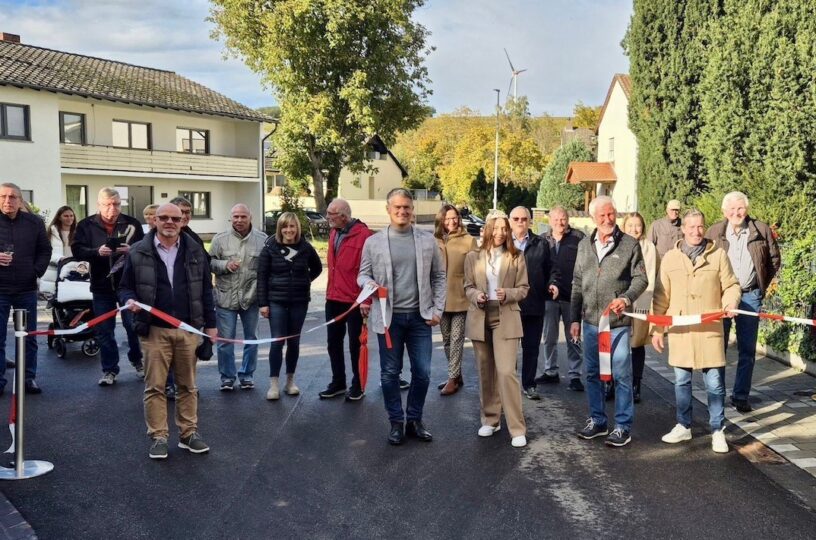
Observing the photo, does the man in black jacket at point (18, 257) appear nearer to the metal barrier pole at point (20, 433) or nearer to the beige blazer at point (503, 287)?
the metal barrier pole at point (20, 433)

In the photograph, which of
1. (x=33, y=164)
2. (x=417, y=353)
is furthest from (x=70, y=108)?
(x=417, y=353)

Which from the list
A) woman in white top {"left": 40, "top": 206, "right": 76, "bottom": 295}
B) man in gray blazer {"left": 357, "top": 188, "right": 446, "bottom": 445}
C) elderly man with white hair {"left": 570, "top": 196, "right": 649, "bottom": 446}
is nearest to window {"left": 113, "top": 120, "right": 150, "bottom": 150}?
woman in white top {"left": 40, "top": 206, "right": 76, "bottom": 295}

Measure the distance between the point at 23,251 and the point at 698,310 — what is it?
21.5 feet

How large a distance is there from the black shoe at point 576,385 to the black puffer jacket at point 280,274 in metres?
3.15

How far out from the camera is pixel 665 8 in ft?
57.8

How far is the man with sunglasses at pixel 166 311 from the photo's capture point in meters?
5.91

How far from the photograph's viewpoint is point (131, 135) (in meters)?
34.1

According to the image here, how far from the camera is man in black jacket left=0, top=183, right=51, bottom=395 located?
761 cm

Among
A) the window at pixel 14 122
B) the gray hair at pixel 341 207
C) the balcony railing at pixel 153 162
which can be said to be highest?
the window at pixel 14 122

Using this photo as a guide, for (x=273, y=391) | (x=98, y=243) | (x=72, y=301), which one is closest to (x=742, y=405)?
(x=273, y=391)

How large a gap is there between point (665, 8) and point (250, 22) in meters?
20.8

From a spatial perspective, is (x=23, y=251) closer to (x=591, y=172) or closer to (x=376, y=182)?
(x=591, y=172)

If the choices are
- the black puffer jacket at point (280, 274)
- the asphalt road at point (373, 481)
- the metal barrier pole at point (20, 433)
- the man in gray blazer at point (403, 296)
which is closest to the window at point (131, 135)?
the asphalt road at point (373, 481)

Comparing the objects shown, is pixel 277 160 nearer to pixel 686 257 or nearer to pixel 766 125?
pixel 766 125
